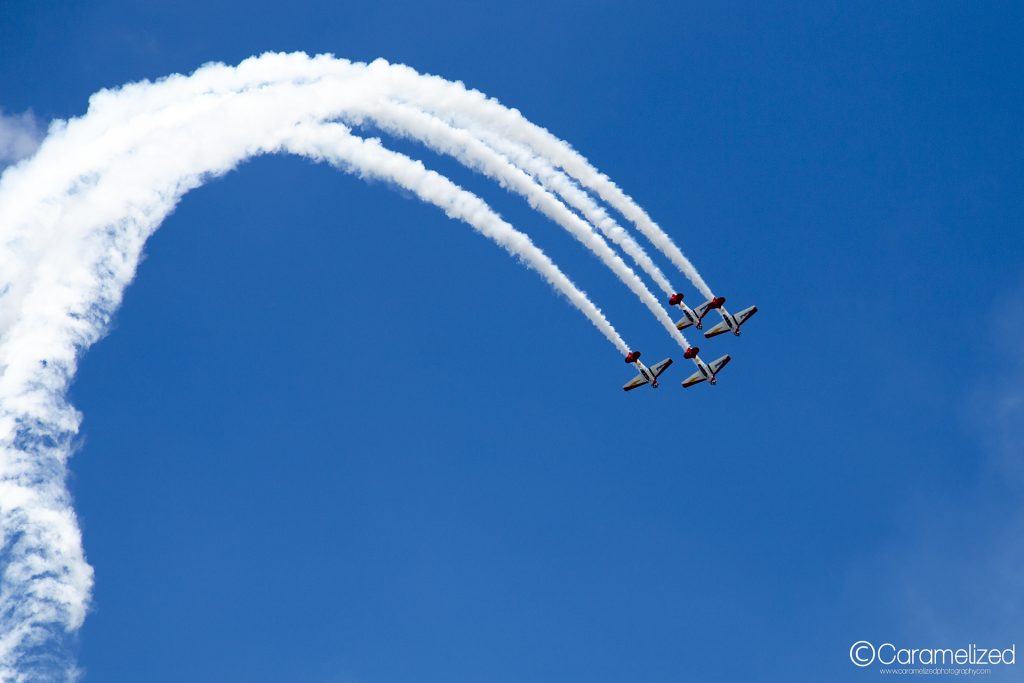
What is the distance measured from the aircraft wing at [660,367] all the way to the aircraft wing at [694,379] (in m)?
2.90

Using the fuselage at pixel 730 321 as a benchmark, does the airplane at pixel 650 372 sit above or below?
below

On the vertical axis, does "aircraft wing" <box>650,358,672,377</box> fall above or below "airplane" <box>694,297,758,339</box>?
below

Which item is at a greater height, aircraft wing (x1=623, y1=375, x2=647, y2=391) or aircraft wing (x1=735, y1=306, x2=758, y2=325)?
aircraft wing (x1=735, y1=306, x2=758, y2=325)

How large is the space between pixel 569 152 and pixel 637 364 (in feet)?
42.9


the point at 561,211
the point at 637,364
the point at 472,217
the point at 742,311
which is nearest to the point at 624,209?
the point at 561,211

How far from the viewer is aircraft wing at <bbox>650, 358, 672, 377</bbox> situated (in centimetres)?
6116

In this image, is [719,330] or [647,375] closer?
[647,375]

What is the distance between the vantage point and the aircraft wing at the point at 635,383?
61562 mm

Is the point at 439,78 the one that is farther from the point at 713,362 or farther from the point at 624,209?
the point at 713,362

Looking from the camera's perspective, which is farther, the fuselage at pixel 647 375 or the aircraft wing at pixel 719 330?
the aircraft wing at pixel 719 330

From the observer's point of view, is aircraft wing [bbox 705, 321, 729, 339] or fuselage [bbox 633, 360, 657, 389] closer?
fuselage [bbox 633, 360, 657, 389]

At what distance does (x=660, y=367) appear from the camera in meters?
61.2

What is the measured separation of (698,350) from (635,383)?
374 centimetres

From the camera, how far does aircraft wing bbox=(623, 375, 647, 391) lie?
61.6 meters
